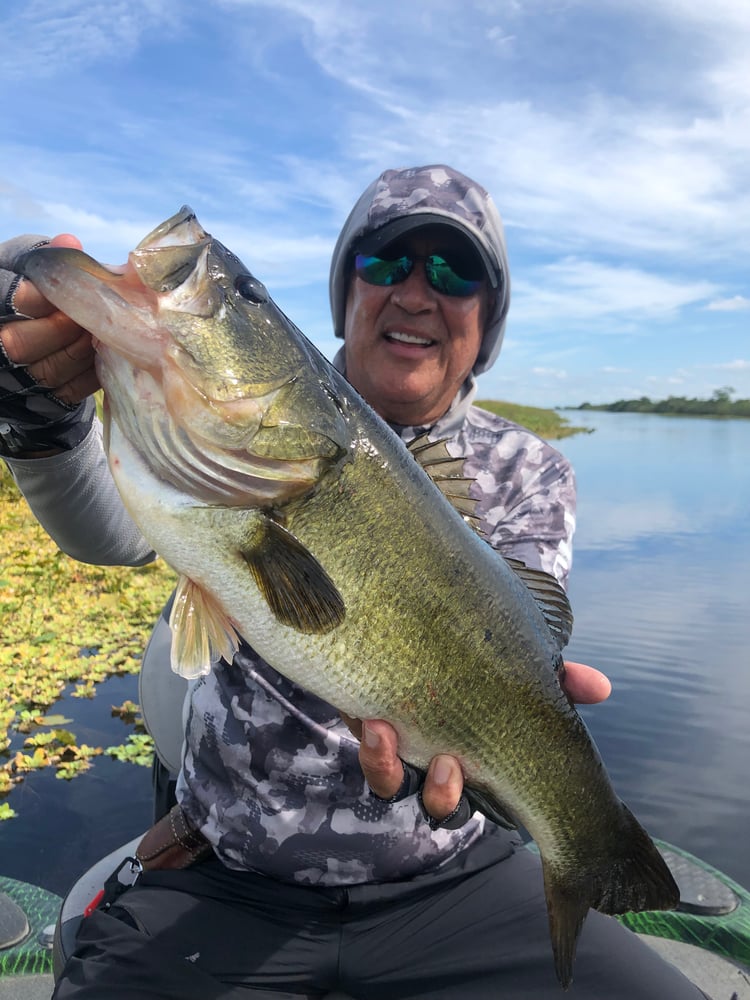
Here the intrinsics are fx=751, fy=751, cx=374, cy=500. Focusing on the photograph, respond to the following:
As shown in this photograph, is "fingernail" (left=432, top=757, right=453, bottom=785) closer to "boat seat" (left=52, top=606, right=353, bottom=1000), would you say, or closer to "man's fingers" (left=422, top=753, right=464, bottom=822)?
"man's fingers" (left=422, top=753, right=464, bottom=822)

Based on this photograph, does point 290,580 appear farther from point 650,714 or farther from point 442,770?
point 650,714

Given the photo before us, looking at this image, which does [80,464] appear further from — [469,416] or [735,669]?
[735,669]

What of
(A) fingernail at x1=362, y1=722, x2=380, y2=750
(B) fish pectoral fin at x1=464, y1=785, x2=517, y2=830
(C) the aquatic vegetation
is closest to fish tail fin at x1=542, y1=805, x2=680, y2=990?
(B) fish pectoral fin at x1=464, y1=785, x2=517, y2=830

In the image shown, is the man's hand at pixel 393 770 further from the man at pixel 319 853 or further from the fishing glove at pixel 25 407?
the fishing glove at pixel 25 407

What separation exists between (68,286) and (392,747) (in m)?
1.54

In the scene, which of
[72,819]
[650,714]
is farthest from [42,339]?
[650,714]

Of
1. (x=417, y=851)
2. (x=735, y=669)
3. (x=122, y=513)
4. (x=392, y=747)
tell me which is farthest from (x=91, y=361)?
(x=735, y=669)

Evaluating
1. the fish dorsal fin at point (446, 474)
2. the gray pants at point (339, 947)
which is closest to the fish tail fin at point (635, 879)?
the gray pants at point (339, 947)

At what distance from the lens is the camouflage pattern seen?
2.89 meters

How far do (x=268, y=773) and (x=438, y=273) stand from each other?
230 centimetres

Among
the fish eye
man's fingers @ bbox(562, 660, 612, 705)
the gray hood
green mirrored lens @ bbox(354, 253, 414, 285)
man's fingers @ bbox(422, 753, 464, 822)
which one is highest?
the gray hood

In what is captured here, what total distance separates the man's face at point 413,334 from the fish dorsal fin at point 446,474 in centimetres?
99

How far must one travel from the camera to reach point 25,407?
216 cm

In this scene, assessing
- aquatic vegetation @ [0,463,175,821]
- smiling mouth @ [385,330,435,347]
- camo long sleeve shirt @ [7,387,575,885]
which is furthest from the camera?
aquatic vegetation @ [0,463,175,821]
